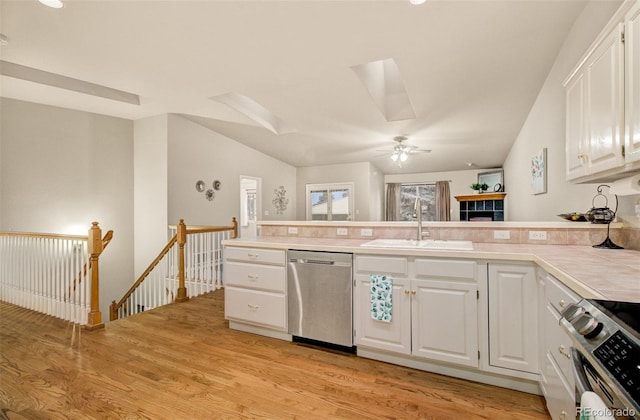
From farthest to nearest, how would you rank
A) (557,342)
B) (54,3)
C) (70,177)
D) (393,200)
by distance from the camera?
(393,200) → (70,177) → (54,3) → (557,342)

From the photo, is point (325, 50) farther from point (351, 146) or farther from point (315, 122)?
point (351, 146)

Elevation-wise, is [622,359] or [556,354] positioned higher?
[622,359]

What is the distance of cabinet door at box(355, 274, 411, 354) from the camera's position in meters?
2.13

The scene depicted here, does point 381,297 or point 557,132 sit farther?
point 557,132

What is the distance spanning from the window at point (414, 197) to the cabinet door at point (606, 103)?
7698 millimetres

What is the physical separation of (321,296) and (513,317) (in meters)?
1.36

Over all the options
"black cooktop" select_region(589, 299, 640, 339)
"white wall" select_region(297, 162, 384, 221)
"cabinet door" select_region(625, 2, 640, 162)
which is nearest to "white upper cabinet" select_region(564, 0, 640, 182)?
"cabinet door" select_region(625, 2, 640, 162)

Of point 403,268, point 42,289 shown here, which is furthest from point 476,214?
point 42,289

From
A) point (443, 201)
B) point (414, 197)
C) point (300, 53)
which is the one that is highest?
point (300, 53)

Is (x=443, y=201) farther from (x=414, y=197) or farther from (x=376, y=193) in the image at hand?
(x=376, y=193)

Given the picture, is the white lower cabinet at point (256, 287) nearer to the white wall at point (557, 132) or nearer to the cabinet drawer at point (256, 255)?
the cabinet drawer at point (256, 255)

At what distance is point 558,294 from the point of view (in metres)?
1.38

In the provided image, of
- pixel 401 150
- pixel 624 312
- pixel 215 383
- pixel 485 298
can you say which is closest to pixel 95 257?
pixel 215 383

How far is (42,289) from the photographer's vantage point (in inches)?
135
